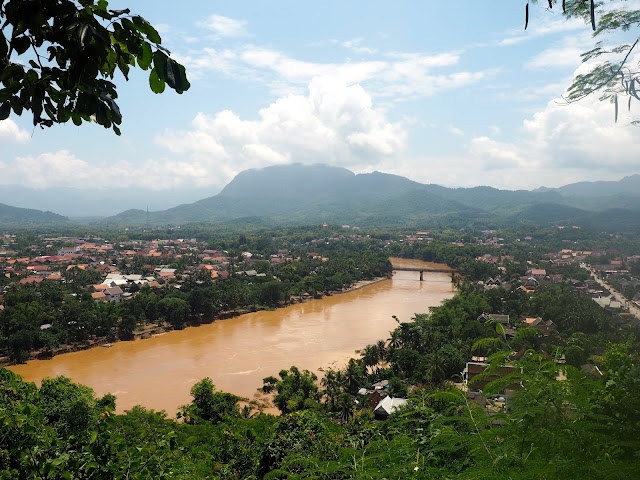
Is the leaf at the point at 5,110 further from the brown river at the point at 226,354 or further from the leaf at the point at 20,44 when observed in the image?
the brown river at the point at 226,354

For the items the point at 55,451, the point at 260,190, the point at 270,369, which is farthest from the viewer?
the point at 260,190

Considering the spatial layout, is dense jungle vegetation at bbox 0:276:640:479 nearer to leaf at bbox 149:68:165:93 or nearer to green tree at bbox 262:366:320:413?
green tree at bbox 262:366:320:413

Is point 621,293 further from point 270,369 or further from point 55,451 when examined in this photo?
point 55,451

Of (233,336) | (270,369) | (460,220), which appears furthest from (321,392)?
(460,220)

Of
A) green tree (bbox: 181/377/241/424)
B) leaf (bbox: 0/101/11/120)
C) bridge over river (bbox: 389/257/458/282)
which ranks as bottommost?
bridge over river (bbox: 389/257/458/282)

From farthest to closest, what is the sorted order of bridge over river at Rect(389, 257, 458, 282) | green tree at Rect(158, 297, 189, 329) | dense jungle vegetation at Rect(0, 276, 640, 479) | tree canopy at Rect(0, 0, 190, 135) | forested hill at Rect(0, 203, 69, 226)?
forested hill at Rect(0, 203, 69, 226) → bridge over river at Rect(389, 257, 458, 282) → green tree at Rect(158, 297, 189, 329) → dense jungle vegetation at Rect(0, 276, 640, 479) → tree canopy at Rect(0, 0, 190, 135)

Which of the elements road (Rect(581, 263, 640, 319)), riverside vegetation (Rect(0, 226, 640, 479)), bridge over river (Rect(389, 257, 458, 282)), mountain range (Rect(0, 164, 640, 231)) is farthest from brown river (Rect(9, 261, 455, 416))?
mountain range (Rect(0, 164, 640, 231))
